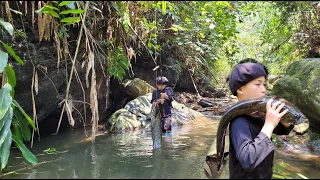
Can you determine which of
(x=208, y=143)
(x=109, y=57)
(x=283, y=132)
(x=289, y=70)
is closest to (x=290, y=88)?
(x=289, y=70)

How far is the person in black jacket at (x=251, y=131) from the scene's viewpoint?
73.0 inches

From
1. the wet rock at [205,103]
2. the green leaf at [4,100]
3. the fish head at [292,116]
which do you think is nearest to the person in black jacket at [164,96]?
the green leaf at [4,100]

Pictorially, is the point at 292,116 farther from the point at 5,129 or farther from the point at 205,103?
the point at 205,103

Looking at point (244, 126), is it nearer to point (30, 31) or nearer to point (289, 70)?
point (30, 31)

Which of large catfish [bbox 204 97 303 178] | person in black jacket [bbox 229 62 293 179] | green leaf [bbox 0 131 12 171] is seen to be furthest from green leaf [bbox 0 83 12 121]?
person in black jacket [bbox 229 62 293 179]

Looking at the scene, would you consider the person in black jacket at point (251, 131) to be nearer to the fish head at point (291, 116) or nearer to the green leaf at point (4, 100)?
the fish head at point (291, 116)

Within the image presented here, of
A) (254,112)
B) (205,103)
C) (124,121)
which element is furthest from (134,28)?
(205,103)

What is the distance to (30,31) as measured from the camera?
5.68 m

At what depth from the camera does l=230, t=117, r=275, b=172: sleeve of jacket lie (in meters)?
1.85

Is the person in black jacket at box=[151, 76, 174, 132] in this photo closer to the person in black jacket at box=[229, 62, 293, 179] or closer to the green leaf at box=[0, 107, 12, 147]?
the green leaf at box=[0, 107, 12, 147]

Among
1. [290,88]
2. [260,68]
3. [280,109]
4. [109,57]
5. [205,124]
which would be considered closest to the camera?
[280,109]

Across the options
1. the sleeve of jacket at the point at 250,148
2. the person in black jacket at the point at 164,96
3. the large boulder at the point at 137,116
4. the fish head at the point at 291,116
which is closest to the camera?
the sleeve of jacket at the point at 250,148

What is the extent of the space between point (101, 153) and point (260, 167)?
4522 mm

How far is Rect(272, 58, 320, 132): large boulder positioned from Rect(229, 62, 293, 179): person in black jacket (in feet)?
13.2
